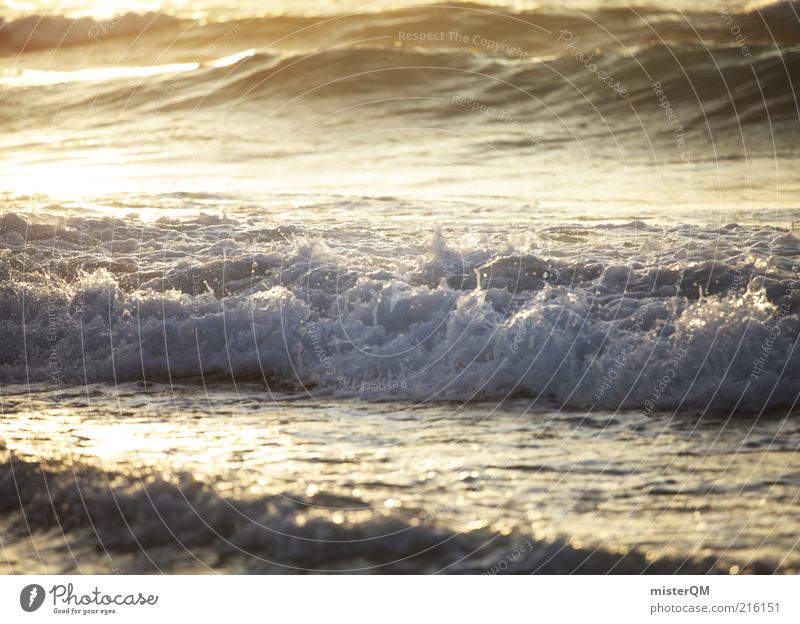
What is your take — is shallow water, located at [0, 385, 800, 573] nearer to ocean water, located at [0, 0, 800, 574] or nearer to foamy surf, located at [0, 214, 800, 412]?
ocean water, located at [0, 0, 800, 574]

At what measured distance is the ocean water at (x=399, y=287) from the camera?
543 centimetres

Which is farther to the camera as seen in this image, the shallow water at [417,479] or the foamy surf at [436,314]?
the foamy surf at [436,314]

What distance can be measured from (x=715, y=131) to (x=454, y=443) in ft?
27.1

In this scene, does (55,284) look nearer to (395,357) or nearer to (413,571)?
(395,357)

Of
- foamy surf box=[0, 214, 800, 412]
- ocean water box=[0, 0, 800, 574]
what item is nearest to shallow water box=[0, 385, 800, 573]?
ocean water box=[0, 0, 800, 574]
